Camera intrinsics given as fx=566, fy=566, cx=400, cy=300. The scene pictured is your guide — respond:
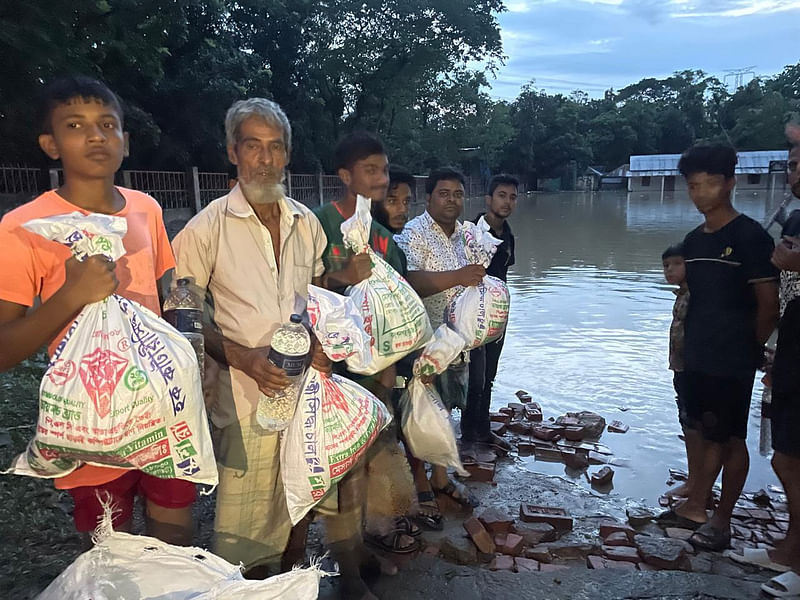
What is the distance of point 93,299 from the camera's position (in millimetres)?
1456

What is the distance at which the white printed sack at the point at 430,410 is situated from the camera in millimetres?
2689

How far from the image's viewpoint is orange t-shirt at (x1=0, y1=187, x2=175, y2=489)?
150 cm

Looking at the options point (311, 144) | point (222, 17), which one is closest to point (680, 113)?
point (311, 144)

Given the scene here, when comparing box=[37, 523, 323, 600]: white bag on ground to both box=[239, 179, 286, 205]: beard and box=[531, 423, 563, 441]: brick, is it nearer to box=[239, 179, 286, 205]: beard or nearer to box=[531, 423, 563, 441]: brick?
box=[239, 179, 286, 205]: beard

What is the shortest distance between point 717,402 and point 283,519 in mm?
2216

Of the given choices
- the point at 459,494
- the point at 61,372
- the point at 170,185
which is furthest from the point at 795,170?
the point at 170,185

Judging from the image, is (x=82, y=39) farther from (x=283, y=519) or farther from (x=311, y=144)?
(x=311, y=144)

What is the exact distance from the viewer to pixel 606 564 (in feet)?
8.71

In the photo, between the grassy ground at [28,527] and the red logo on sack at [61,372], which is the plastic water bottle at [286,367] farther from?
the grassy ground at [28,527]

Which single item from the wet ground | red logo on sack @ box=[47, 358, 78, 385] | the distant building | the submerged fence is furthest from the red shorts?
the distant building

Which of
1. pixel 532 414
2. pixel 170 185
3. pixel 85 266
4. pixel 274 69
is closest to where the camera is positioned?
pixel 85 266

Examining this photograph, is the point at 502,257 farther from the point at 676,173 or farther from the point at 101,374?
the point at 676,173

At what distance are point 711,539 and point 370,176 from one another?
8.05 feet

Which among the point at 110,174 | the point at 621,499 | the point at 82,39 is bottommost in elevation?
the point at 621,499
